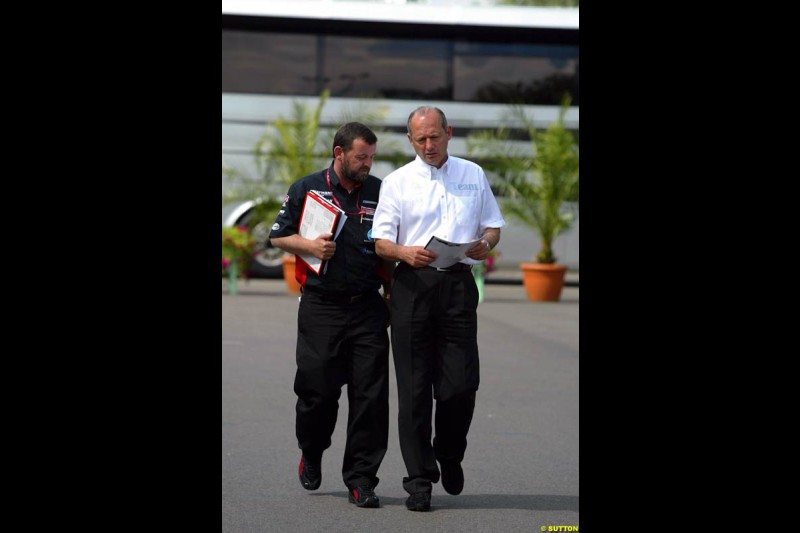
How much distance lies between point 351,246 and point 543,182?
16310 millimetres

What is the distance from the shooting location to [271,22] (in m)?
26.6

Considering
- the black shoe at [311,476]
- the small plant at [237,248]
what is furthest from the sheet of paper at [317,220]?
the small plant at [237,248]

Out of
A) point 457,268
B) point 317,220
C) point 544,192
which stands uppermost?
point 544,192

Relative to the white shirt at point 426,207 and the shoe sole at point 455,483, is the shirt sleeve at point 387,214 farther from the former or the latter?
the shoe sole at point 455,483

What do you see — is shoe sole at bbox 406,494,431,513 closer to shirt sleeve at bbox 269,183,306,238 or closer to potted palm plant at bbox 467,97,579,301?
shirt sleeve at bbox 269,183,306,238

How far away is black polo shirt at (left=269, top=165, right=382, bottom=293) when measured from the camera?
758 cm

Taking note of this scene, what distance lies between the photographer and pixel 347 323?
7629 mm

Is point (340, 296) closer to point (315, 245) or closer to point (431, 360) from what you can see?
point (315, 245)

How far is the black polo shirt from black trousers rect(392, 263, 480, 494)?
181mm

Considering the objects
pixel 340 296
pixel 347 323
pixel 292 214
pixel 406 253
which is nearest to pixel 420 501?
pixel 347 323

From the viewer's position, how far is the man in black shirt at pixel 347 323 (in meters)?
7.53

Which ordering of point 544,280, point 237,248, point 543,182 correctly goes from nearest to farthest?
point 237,248 → point 544,280 → point 543,182

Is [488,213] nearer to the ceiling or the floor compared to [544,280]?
nearer to the ceiling
